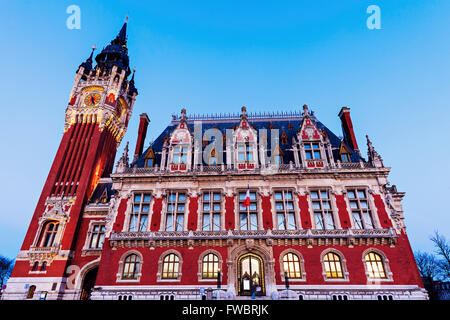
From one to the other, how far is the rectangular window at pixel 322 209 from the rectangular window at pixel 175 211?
506 inches

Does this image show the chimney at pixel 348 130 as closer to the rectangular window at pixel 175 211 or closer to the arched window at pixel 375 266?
the arched window at pixel 375 266

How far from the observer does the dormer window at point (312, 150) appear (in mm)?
27172

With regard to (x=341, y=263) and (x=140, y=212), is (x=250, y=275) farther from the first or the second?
(x=140, y=212)

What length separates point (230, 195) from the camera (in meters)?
25.6

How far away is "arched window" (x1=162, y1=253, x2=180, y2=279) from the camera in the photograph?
897 inches

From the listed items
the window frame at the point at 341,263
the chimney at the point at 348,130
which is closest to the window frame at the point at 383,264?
the window frame at the point at 341,263

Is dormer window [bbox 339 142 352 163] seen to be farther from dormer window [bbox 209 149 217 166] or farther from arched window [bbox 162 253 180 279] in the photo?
arched window [bbox 162 253 180 279]

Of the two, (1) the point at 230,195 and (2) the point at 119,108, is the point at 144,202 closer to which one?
(1) the point at 230,195

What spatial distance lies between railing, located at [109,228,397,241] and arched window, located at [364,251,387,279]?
5.72 feet

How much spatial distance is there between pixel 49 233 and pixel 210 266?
20442 mm

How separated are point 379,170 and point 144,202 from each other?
23685 mm

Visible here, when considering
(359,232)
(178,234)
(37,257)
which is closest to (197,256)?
(178,234)

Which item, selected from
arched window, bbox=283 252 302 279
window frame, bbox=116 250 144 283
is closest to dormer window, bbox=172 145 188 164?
window frame, bbox=116 250 144 283

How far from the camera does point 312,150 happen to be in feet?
89.5
